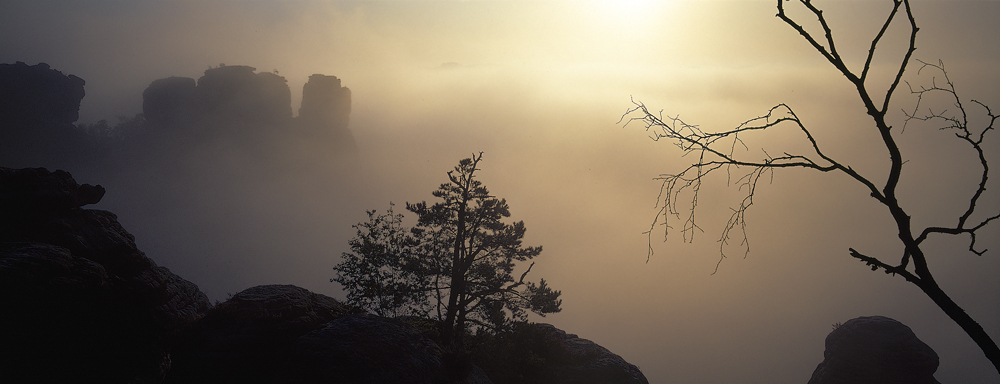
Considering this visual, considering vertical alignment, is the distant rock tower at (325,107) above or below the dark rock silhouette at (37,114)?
above

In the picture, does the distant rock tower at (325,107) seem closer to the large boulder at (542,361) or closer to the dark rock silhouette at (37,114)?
the dark rock silhouette at (37,114)

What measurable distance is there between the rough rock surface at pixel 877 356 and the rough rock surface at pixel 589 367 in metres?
23.2

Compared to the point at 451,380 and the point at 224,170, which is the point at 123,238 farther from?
the point at 224,170

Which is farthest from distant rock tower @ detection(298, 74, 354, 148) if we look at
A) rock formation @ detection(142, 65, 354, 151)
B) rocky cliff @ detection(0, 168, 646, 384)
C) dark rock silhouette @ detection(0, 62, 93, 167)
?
rocky cliff @ detection(0, 168, 646, 384)

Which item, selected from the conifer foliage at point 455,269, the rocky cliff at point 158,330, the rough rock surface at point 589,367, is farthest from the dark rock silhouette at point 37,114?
the rough rock surface at point 589,367

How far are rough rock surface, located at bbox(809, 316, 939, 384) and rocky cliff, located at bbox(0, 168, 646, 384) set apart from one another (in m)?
23.7

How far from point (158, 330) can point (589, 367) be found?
75.4ft

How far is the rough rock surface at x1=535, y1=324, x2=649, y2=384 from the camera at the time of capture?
82.6ft

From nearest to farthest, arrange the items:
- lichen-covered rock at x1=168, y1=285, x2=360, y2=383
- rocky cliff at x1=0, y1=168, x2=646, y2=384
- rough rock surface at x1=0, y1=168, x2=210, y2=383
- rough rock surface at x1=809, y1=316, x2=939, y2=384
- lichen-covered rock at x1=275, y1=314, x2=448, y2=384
A: rough rock surface at x1=0, y1=168, x2=210, y2=383 < rocky cliff at x1=0, y1=168, x2=646, y2=384 < lichen-covered rock at x1=275, y1=314, x2=448, y2=384 < lichen-covered rock at x1=168, y1=285, x2=360, y2=383 < rough rock surface at x1=809, y1=316, x2=939, y2=384

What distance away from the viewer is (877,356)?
34281mm

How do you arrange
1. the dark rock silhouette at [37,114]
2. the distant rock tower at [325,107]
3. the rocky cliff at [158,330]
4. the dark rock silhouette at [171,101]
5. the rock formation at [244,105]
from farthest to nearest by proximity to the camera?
the distant rock tower at [325,107] < the rock formation at [244,105] < the dark rock silhouette at [171,101] < the dark rock silhouette at [37,114] < the rocky cliff at [158,330]

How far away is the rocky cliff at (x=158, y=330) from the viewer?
29.2 ft

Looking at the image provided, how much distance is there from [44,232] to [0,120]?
421 feet

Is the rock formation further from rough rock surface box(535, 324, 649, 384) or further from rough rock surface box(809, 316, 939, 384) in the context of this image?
rough rock surface box(809, 316, 939, 384)
